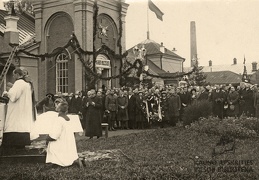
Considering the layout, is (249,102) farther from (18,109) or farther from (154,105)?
(18,109)

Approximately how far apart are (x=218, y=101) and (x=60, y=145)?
1144cm

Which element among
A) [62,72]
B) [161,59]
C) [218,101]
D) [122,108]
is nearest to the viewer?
[122,108]

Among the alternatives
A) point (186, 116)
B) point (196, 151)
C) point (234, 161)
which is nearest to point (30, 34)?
point (186, 116)

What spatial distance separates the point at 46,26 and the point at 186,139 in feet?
49.3

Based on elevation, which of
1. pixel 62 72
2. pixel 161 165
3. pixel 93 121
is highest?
pixel 62 72

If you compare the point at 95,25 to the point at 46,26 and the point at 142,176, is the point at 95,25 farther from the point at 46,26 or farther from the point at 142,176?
the point at 142,176

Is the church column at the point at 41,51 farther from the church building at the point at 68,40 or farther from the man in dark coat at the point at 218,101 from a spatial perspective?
the man in dark coat at the point at 218,101

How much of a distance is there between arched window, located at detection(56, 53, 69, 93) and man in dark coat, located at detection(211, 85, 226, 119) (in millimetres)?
9307

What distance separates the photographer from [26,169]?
25.8 ft

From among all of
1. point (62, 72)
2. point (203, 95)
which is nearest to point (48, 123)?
point (203, 95)

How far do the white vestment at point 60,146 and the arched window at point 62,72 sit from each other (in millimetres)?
15833

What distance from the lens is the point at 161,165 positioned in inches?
318

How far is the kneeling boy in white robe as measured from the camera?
7.96 metres

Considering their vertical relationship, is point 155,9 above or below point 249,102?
above
